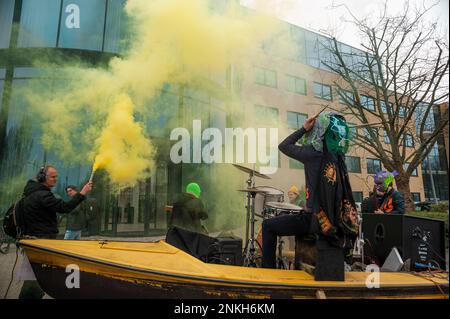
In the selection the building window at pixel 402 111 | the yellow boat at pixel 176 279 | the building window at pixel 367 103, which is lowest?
Result: the yellow boat at pixel 176 279

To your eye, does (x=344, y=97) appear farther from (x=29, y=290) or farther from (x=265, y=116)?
(x=29, y=290)

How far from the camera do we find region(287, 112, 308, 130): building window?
15.4 metres

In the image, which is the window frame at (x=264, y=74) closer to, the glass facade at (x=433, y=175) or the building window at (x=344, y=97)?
the building window at (x=344, y=97)

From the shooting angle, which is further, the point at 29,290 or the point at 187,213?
the point at 187,213

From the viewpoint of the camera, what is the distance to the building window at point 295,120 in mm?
15417

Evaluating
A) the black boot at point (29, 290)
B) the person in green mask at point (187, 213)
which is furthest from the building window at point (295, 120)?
the black boot at point (29, 290)

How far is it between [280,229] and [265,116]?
10.2m

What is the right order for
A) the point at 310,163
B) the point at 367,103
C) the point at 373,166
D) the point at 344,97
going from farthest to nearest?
the point at 373,166, the point at 344,97, the point at 367,103, the point at 310,163

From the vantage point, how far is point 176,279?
205 centimetres

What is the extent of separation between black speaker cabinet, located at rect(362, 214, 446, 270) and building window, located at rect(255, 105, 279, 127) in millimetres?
8728

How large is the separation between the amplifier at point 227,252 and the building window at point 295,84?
12298 millimetres

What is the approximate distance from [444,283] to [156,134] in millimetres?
7012

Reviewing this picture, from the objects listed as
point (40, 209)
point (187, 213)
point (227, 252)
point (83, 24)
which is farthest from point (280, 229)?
point (83, 24)
